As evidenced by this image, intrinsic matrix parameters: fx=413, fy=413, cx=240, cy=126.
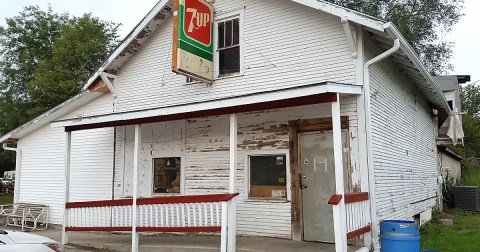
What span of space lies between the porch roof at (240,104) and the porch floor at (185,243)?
101 inches

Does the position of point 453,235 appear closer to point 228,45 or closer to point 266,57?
point 266,57

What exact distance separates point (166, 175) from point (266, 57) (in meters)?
3.98

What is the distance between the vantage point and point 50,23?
3784 cm

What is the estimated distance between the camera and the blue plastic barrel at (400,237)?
6.80 m

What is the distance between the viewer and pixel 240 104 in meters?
7.44

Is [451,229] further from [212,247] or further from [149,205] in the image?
[149,205]

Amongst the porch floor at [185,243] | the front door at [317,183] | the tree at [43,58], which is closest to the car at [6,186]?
the tree at [43,58]

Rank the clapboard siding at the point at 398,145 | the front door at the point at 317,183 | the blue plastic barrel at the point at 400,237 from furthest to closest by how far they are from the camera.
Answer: the clapboard siding at the point at 398,145, the front door at the point at 317,183, the blue plastic barrel at the point at 400,237

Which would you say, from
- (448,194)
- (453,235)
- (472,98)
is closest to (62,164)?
(453,235)

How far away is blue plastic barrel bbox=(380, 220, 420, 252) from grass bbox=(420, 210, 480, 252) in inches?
75.1

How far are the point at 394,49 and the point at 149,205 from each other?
227 inches

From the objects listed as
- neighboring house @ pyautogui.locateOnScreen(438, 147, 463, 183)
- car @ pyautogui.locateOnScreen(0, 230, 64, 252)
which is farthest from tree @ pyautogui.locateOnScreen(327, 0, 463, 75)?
car @ pyautogui.locateOnScreen(0, 230, 64, 252)

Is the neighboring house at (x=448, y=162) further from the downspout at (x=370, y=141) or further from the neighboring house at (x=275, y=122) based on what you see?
the downspout at (x=370, y=141)

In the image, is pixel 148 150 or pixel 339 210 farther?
pixel 148 150
